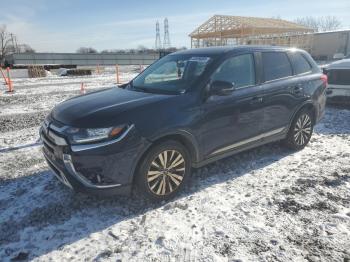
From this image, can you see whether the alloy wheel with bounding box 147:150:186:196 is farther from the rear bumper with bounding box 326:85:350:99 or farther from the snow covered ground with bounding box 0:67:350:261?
the rear bumper with bounding box 326:85:350:99

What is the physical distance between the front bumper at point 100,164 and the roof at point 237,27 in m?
31.7

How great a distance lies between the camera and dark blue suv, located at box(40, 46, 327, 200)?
3.32 metres

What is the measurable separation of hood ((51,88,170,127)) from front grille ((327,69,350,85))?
22.5ft

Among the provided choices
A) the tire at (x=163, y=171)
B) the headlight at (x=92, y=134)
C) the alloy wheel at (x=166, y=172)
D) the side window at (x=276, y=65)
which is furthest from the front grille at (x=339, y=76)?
the headlight at (x=92, y=134)

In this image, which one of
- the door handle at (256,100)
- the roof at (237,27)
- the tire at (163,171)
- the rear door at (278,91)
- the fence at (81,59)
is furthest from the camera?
the fence at (81,59)

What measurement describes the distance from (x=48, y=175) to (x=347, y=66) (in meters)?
8.26

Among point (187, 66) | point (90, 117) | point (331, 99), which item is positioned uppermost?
point (187, 66)

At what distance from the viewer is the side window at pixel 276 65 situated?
481cm

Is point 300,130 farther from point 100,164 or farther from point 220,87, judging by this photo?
point 100,164

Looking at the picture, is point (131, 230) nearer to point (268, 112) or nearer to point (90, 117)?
point (90, 117)

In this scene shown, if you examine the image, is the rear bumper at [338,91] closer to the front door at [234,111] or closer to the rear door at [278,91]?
the rear door at [278,91]

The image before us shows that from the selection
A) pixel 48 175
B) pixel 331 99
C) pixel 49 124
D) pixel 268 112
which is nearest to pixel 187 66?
pixel 268 112

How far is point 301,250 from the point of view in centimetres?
297

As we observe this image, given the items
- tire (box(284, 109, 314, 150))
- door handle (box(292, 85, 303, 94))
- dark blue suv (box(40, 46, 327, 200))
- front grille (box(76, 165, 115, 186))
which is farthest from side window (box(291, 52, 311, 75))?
front grille (box(76, 165, 115, 186))
